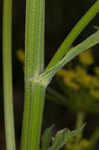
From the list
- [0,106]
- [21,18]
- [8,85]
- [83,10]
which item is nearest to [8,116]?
[8,85]

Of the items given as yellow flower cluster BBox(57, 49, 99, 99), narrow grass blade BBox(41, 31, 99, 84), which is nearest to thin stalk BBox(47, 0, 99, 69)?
narrow grass blade BBox(41, 31, 99, 84)

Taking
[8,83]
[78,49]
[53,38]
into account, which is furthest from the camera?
[53,38]

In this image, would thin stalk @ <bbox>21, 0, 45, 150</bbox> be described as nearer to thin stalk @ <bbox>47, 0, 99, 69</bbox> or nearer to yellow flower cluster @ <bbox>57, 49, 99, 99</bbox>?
thin stalk @ <bbox>47, 0, 99, 69</bbox>

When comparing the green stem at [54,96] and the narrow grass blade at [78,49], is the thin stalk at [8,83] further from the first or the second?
the green stem at [54,96]

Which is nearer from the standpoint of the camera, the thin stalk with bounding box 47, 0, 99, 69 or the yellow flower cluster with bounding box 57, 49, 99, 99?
the thin stalk with bounding box 47, 0, 99, 69

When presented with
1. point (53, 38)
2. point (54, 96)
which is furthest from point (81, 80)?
point (53, 38)

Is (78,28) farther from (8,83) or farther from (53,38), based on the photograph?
(53,38)

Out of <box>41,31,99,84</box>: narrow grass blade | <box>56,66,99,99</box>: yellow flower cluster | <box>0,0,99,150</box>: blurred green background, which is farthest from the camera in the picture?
<box>0,0,99,150</box>: blurred green background

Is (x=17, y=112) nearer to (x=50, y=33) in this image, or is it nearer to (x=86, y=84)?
(x=50, y=33)

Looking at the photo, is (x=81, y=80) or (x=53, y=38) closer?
(x=81, y=80)
